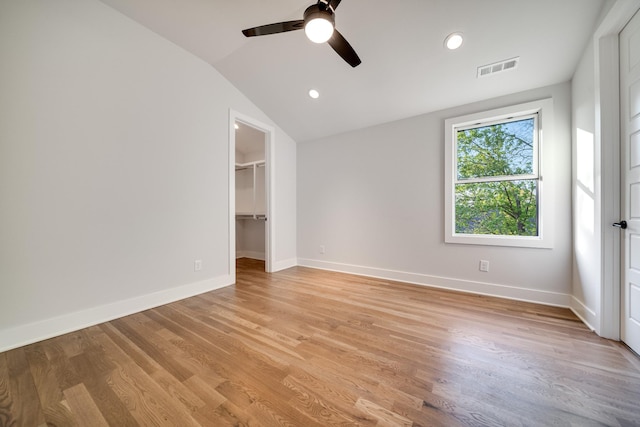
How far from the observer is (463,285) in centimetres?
285

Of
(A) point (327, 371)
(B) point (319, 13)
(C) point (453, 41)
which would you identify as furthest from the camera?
(C) point (453, 41)

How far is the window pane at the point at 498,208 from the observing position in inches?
102

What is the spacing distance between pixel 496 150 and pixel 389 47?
177cm

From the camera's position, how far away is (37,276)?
5.93 feet

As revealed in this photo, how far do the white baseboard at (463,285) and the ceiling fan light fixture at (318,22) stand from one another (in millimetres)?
2935

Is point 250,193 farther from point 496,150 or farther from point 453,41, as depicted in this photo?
point 496,150

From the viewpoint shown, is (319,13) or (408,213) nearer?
(319,13)

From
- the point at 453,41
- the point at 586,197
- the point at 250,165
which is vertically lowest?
the point at 586,197

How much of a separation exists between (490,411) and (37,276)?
126 inches

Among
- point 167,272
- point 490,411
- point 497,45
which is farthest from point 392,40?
point 167,272

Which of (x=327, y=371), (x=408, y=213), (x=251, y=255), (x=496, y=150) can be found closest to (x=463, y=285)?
(x=408, y=213)

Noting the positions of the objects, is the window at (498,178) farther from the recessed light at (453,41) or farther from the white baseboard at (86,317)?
the white baseboard at (86,317)

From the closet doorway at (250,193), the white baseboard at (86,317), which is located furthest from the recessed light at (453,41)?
the white baseboard at (86,317)

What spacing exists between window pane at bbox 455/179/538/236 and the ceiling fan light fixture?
240cm
